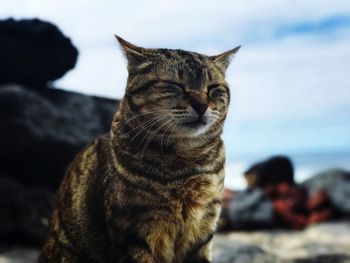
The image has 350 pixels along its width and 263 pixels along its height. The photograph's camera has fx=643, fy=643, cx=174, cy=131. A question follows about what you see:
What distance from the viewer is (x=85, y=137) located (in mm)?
6426

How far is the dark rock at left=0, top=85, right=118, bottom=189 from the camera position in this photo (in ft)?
20.6

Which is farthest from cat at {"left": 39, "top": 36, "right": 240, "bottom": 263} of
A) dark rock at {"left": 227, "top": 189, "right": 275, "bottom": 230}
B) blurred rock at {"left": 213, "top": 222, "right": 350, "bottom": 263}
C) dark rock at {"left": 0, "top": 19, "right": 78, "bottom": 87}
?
dark rock at {"left": 227, "top": 189, "right": 275, "bottom": 230}

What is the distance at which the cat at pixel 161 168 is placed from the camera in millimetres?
3238

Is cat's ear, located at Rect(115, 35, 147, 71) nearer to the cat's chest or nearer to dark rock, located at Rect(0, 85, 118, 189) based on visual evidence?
the cat's chest

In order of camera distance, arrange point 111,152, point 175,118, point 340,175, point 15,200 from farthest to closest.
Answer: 1. point 340,175
2. point 15,200
3. point 111,152
4. point 175,118

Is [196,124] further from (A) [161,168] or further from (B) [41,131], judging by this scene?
(B) [41,131]

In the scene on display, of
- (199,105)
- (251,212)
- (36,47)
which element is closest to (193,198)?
(199,105)

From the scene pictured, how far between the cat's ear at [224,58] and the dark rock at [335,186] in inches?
212

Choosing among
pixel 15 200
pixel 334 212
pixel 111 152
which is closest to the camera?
pixel 111 152

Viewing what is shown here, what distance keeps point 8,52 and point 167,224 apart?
3961mm

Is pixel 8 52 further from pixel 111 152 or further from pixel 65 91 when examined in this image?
pixel 111 152

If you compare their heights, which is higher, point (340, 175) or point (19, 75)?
point (19, 75)

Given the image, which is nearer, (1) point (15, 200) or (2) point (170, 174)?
(2) point (170, 174)

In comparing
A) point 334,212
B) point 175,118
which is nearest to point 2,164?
point 175,118
